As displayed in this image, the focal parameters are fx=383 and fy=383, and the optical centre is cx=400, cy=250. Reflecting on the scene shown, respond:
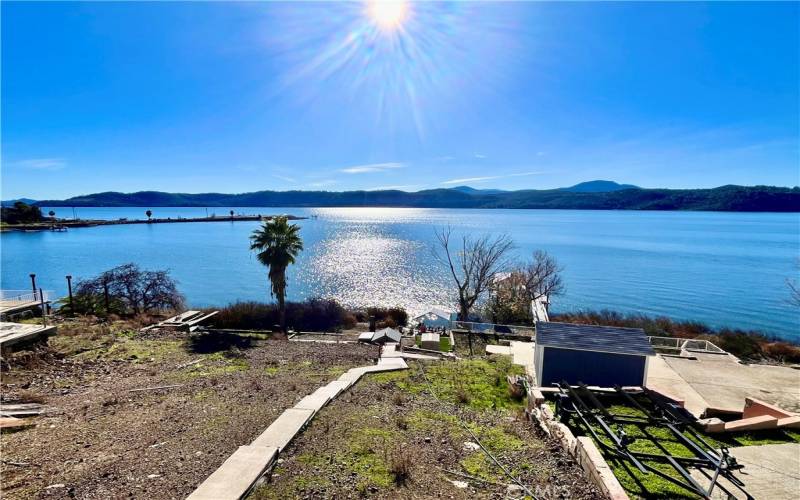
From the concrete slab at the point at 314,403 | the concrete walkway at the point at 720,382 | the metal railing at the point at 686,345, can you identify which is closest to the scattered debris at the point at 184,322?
the concrete slab at the point at 314,403

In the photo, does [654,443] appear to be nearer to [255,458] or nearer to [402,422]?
[402,422]

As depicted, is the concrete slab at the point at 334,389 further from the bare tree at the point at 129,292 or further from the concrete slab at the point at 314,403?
the bare tree at the point at 129,292

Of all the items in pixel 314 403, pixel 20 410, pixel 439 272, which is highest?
pixel 314 403

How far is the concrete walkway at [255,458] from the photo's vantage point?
5078 millimetres

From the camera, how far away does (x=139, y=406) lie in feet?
30.2

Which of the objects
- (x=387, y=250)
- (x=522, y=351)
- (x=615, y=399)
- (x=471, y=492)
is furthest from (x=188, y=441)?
(x=387, y=250)

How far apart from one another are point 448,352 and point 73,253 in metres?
90.3

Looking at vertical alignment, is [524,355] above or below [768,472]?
below

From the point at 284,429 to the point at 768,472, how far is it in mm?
9178

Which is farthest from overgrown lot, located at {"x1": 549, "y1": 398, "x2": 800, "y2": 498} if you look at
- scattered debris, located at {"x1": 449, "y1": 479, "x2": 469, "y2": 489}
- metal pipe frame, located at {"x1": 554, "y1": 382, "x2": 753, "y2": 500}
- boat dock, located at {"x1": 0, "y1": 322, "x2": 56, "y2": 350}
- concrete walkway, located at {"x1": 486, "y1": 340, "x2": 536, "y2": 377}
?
boat dock, located at {"x1": 0, "y1": 322, "x2": 56, "y2": 350}

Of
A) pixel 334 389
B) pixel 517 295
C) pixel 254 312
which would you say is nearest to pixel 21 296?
pixel 254 312

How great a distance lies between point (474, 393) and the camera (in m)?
11.4

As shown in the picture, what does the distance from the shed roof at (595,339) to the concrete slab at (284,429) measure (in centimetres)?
803

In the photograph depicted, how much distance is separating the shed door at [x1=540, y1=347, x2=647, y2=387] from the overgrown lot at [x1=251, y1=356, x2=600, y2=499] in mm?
2756
